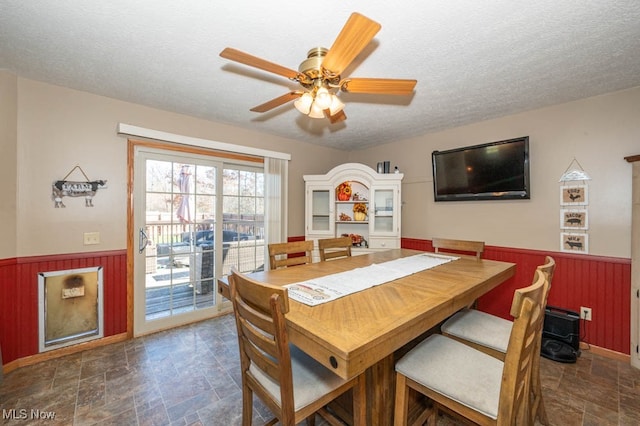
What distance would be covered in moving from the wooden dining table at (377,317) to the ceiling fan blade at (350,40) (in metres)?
1.17

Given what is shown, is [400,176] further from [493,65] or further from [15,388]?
[15,388]

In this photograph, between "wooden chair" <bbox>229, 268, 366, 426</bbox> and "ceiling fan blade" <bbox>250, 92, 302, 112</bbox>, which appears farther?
"ceiling fan blade" <bbox>250, 92, 302, 112</bbox>

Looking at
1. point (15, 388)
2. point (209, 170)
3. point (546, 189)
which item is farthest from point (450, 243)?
point (15, 388)

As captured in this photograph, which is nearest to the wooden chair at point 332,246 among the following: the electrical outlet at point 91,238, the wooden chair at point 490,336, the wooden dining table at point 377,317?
the wooden dining table at point 377,317

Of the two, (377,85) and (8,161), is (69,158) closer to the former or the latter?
(8,161)

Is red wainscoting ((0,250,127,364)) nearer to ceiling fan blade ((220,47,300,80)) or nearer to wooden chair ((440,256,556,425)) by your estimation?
ceiling fan blade ((220,47,300,80))

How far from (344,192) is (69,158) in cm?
302

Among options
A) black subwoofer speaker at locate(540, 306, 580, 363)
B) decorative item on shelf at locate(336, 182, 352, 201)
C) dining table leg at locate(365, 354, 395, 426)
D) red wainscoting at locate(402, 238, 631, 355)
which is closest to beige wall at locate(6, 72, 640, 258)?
red wainscoting at locate(402, 238, 631, 355)

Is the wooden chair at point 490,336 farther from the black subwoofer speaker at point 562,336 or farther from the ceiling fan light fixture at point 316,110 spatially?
the ceiling fan light fixture at point 316,110

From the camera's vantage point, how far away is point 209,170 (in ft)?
10.4

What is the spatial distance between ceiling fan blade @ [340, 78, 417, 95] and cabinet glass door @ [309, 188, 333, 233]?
231 centimetres

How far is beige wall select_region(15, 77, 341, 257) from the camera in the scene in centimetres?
218

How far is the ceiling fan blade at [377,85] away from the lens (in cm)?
148

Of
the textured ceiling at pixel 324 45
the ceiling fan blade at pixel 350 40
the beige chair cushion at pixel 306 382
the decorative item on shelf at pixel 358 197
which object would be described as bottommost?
the beige chair cushion at pixel 306 382
